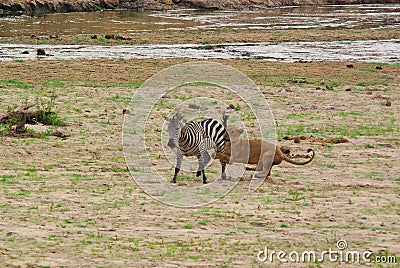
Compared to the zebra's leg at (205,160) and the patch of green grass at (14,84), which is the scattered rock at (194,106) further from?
the zebra's leg at (205,160)

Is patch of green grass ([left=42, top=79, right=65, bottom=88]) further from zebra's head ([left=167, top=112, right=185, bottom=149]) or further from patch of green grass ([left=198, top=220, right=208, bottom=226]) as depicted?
patch of green grass ([left=198, top=220, right=208, bottom=226])

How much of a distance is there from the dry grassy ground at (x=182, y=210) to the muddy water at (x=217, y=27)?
358 inches

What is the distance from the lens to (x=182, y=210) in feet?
26.8

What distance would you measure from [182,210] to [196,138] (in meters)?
1.27

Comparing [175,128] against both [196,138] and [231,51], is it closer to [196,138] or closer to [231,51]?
[196,138]

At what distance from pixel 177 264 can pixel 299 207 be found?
7.76 feet

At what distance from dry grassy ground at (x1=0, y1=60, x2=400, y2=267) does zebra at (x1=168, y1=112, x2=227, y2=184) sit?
0.39 meters

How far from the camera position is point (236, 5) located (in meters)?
52.1

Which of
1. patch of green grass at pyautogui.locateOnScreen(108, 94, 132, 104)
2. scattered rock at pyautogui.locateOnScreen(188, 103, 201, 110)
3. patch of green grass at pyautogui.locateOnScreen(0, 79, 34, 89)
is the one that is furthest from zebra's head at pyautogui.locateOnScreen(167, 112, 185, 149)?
patch of green grass at pyautogui.locateOnScreen(0, 79, 34, 89)

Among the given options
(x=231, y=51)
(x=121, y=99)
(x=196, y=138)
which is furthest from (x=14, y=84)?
(x=231, y=51)

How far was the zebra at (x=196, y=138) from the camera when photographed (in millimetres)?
9156

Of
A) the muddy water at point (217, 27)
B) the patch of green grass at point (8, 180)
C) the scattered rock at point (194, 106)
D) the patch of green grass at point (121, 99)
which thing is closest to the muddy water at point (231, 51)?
the muddy water at point (217, 27)

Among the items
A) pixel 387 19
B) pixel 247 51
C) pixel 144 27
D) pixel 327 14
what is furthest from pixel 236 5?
pixel 247 51

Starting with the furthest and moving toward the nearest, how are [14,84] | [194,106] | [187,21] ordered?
[187,21], [14,84], [194,106]
